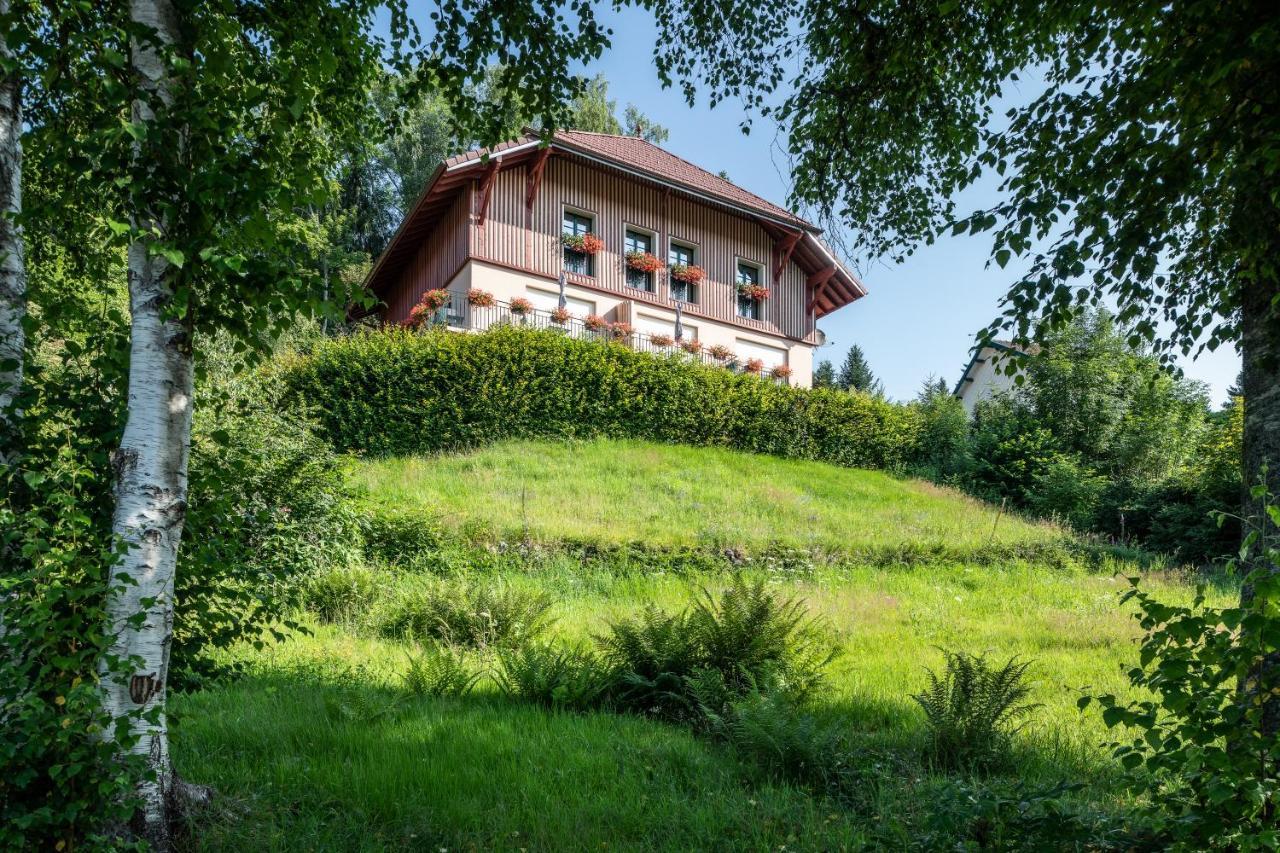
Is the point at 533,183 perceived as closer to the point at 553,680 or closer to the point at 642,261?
the point at 642,261

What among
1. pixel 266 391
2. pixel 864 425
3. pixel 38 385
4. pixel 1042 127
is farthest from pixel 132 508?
pixel 864 425

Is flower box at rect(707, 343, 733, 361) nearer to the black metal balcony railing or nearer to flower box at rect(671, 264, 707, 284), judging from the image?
the black metal balcony railing

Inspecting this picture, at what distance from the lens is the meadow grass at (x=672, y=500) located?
12531mm

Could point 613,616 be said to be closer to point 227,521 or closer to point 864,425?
point 227,521

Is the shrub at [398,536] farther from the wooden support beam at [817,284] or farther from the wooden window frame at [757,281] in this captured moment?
the wooden support beam at [817,284]

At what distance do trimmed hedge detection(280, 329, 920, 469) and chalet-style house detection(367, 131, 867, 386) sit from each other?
2.18 m

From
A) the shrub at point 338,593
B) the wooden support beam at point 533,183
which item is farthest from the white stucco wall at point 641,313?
the shrub at point 338,593

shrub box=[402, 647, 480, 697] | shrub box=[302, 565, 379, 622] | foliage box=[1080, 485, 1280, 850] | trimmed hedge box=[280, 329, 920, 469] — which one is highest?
trimmed hedge box=[280, 329, 920, 469]

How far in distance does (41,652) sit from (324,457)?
284 inches

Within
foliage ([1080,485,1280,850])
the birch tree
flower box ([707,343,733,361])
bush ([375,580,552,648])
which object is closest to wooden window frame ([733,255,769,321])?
flower box ([707,343,733,361])

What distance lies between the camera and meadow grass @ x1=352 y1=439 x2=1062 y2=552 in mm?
12531

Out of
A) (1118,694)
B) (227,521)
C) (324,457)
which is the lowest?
(1118,694)

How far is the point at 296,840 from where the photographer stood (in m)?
3.55

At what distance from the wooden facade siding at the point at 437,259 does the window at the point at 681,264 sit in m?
7.14
